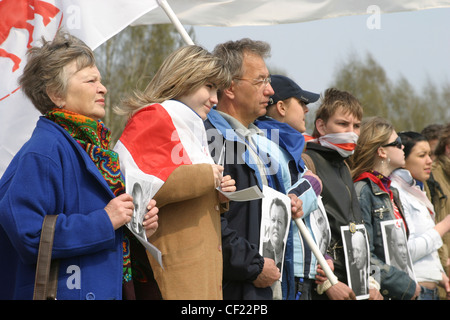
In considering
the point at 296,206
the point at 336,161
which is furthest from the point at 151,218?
the point at 336,161

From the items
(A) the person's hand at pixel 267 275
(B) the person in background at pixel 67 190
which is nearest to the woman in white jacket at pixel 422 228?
(A) the person's hand at pixel 267 275

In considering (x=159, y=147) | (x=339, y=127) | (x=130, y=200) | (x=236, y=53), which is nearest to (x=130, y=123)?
(x=159, y=147)

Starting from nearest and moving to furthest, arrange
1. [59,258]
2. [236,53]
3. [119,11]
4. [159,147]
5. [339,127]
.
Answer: [59,258], [159,147], [119,11], [236,53], [339,127]

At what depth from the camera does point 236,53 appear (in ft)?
16.6

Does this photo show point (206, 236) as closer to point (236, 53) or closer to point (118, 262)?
point (118, 262)

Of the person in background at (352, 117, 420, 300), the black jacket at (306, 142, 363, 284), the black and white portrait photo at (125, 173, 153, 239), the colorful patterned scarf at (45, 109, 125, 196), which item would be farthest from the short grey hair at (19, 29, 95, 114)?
the person in background at (352, 117, 420, 300)

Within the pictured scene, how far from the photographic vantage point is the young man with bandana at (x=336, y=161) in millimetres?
5410

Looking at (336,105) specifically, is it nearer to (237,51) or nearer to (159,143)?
(237,51)

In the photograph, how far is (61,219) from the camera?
3.27m

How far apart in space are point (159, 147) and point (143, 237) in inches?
20.9

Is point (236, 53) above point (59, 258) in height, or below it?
above

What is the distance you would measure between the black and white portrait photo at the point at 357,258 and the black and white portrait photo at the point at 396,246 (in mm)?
451

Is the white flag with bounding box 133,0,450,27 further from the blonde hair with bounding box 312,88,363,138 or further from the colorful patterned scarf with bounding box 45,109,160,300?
the colorful patterned scarf with bounding box 45,109,160,300

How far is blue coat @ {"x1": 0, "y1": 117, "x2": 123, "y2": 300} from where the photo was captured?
3232 millimetres
